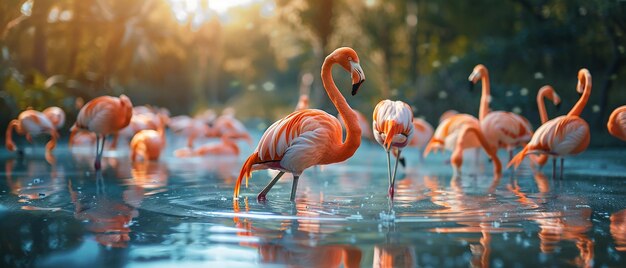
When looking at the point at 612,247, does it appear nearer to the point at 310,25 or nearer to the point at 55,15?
the point at 310,25

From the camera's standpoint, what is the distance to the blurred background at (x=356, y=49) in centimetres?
1446

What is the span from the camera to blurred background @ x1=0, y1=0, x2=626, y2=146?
47.4 feet

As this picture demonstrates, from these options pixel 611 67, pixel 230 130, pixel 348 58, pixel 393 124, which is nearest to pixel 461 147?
pixel 393 124

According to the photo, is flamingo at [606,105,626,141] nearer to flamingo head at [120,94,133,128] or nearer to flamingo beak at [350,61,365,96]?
flamingo beak at [350,61,365,96]

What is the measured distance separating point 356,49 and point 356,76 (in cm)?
1833

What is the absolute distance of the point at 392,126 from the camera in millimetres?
5293

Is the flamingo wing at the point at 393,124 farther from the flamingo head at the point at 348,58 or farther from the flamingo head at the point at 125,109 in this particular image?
the flamingo head at the point at 125,109

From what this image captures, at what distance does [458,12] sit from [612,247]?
1734cm

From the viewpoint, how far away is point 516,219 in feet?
15.1

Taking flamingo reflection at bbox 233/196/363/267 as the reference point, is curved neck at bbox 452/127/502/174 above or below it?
above

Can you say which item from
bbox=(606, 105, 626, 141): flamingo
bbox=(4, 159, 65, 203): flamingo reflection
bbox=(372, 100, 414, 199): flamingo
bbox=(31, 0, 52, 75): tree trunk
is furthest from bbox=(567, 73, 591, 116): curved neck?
bbox=(31, 0, 52, 75): tree trunk

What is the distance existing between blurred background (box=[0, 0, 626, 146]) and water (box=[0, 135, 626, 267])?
2543 millimetres

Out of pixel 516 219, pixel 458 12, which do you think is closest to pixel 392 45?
pixel 458 12

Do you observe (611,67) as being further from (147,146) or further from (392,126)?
(392,126)
